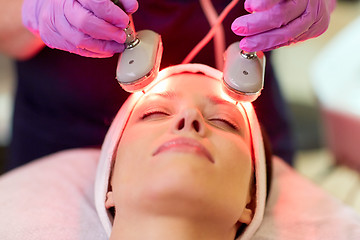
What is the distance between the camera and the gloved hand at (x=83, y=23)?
0.91 metres

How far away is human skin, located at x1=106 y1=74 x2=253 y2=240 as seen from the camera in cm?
89

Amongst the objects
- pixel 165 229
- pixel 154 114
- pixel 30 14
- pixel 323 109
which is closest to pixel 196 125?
pixel 154 114

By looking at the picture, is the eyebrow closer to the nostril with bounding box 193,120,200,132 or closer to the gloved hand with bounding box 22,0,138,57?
the nostril with bounding box 193,120,200,132

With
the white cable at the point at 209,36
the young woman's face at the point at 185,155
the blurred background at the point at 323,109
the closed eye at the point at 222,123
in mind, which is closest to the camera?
the young woman's face at the point at 185,155

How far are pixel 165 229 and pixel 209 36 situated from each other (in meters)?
0.59

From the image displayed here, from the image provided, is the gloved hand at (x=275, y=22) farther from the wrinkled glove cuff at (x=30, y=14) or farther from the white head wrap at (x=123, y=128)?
the wrinkled glove cuff at (x=30, y=14)

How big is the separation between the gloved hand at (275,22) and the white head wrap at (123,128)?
0.58 feet

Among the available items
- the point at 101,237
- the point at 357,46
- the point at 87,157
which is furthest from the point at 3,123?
the point at 357,46

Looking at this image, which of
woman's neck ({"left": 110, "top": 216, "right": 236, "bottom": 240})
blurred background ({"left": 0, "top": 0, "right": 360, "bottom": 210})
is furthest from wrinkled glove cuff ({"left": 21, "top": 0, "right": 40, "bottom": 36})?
blurred background ({"left": 0, "top": 0, "right": 360, "bottom": 210})

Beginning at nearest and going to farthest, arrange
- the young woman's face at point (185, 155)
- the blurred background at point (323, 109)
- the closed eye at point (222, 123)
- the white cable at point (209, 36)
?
1. the young woman's face at point (185, 155)
2. the closed eye at point (222, 123)
3. the white cable at point (209, 36)
4. the blurred background at point (323, 109)

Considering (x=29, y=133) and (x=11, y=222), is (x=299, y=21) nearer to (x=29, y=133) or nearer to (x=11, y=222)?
Answer: (x=11, y=222)

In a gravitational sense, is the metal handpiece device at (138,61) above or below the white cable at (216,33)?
above

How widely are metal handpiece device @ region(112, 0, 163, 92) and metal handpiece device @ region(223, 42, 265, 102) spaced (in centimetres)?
16

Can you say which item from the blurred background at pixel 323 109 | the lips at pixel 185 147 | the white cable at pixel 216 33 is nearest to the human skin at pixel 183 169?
the lips at pixel 185 147
